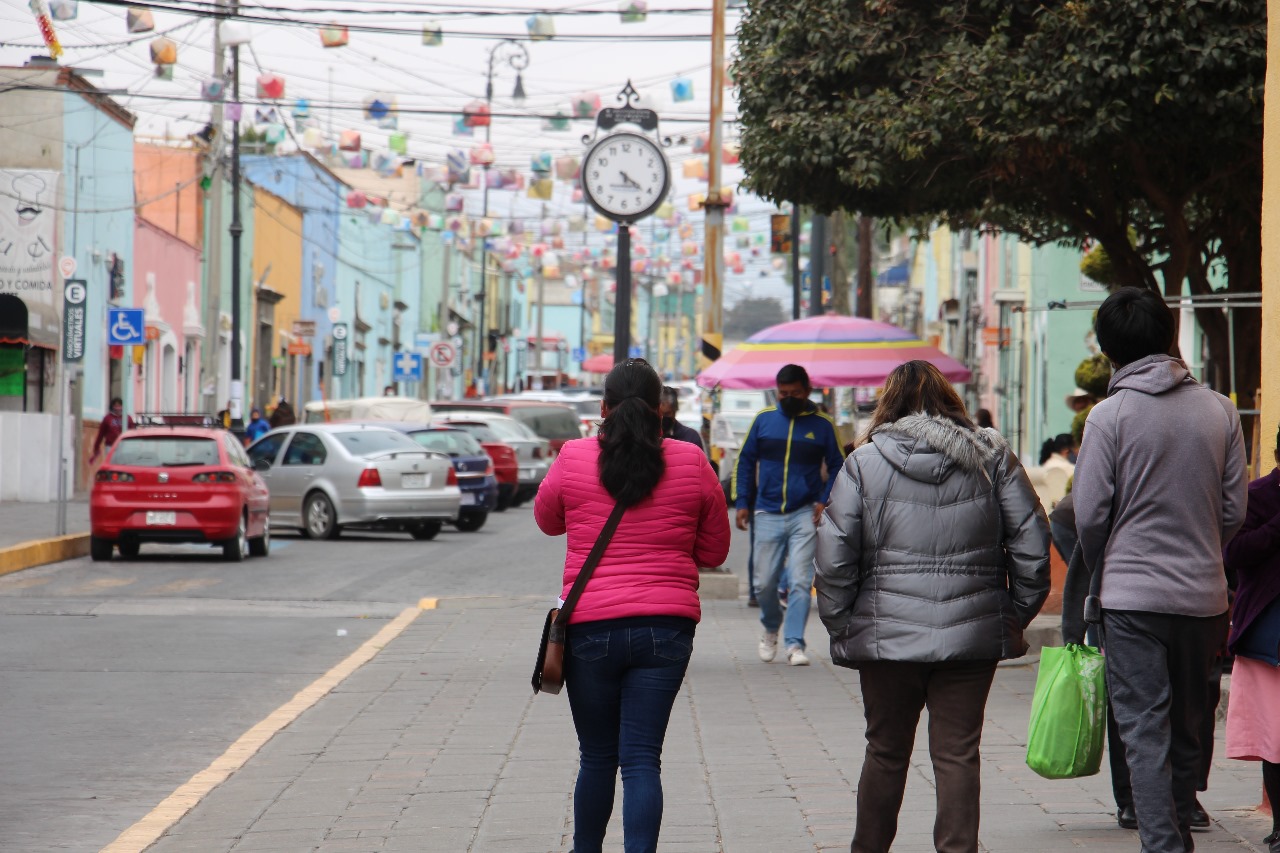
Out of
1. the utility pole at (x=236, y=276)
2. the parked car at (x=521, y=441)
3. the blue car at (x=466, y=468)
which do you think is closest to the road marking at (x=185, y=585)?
the blue car at (x=466, y=468)

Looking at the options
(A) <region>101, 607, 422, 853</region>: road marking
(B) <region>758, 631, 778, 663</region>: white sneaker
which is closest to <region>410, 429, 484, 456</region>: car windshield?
(A) <region>101, 607, 422, 853</region>: road marking

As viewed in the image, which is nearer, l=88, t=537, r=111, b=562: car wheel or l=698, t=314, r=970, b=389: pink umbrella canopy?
l=698, t=314, r=970, b=389: pink umbrella canopy

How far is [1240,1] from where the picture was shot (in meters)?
12.8

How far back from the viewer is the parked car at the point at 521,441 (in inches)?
1267

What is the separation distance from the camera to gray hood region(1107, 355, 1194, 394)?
18.4 ft

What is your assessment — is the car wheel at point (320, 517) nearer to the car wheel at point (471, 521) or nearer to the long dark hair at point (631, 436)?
the car wheel at point (471, 521)

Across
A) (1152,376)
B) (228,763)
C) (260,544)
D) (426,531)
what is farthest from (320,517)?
(1152,376)

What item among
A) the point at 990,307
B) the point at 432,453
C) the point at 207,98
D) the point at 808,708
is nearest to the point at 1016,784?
the point at 808,708

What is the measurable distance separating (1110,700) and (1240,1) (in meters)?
8.43

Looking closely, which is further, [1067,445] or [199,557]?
[199,557]

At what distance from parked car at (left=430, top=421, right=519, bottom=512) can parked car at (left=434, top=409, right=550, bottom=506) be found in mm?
222

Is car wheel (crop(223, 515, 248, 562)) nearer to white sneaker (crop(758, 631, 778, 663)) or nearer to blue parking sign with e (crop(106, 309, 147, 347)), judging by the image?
blue parking sign with e (crop(106, 309, 147, 347))

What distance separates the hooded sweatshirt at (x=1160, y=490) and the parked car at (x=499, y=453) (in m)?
25.6

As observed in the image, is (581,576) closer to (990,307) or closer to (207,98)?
(207,98)
